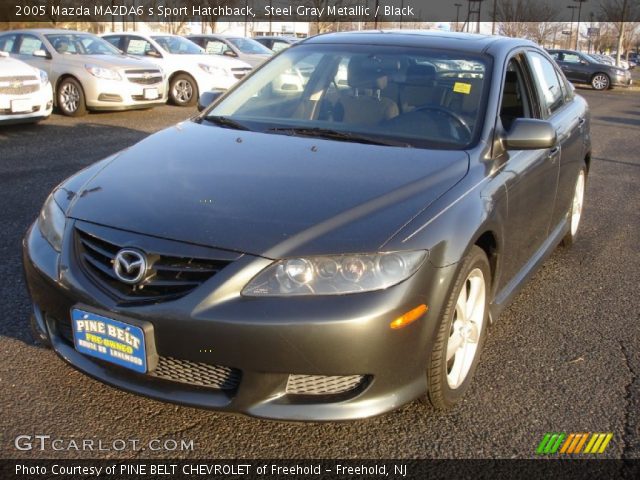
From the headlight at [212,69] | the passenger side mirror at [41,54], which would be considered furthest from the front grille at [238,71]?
the passenger side mirror at [41,54]

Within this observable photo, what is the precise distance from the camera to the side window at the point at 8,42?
39.8ft

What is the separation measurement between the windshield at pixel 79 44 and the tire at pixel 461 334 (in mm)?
10524

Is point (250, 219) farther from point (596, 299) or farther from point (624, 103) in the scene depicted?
point (624, 103)

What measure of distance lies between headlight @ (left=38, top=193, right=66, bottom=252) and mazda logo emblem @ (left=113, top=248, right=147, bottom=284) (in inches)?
15.4

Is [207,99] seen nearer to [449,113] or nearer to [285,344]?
[449,113]

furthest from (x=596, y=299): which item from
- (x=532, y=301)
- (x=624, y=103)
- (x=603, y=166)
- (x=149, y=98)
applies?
(x=624, y=103)

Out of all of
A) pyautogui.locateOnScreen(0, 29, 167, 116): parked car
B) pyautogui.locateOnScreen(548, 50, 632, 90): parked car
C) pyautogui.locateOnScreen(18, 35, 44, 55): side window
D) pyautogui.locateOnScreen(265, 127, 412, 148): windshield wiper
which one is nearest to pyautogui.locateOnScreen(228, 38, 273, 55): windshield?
pyautogui.locateOnScreen(0, 29, 167, 116): parked car

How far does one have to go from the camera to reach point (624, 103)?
70.7 ft

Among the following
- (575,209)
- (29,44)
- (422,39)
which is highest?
(422,39)

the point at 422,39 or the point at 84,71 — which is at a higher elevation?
the point at 422,39

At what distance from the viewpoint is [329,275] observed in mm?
2359

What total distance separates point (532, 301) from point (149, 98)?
9.41 meters

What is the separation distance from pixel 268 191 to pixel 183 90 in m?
11.9

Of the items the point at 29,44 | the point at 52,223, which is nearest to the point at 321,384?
the point at 52,223
